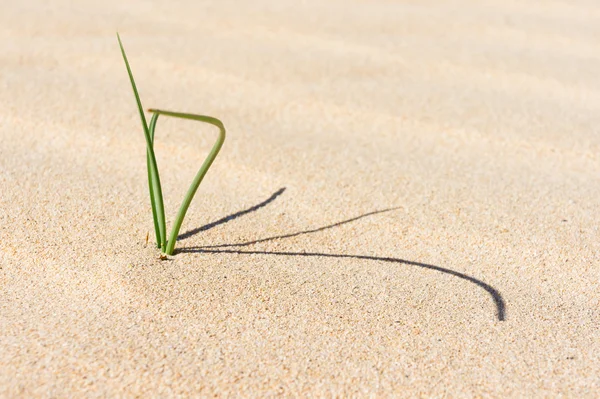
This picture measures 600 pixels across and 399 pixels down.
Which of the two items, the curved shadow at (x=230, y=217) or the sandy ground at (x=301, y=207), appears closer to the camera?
the sandy ground at (x=301, y=207)

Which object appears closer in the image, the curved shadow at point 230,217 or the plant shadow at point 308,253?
the plant shadow at point 308,253

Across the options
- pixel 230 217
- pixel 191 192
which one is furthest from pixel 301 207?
pixel 191 192

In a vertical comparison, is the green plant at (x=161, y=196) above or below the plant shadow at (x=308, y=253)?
above

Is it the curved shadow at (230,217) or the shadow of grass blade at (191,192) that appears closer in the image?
the shadow of grass blade at (191,192)

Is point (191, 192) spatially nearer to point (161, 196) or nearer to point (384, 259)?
point (161, 196)

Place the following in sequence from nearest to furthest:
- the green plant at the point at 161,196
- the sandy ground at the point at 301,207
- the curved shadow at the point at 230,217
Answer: the sandy ground at the point at 301,207 < the green plant at the point at 161,196 < the curved shadow at the point at 230,217

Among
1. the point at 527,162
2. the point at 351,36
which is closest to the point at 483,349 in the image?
the point at 527,162

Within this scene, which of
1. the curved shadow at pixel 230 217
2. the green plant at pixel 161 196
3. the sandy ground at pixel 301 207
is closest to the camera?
the sandy ground at pixel 301 207

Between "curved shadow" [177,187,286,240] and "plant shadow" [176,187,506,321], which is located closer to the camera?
"plant shadow" [176,187,506,321]
